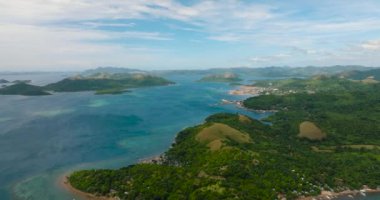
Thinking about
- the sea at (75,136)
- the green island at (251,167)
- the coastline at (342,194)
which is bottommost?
the sea at (75,136)

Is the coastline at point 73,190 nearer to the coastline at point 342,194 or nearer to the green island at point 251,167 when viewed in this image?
the green island at point 251,167

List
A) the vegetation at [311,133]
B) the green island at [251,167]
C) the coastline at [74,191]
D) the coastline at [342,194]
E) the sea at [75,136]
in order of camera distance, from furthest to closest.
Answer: the vegetation at [311,133], the sea at [75,136], the coastline at [342,194], the coastline at [74,191], the green island at [251,167]

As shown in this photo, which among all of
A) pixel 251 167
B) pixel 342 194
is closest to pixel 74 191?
pixel 251 167

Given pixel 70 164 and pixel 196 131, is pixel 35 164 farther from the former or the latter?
pixel 196 131

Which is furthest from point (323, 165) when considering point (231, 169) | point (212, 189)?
point (212, 189)

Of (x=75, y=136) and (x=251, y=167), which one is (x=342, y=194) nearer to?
(x=251, y=167)

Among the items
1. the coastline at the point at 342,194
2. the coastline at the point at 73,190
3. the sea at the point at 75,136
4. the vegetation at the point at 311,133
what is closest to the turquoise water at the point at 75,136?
the sea at the point at 75,136
